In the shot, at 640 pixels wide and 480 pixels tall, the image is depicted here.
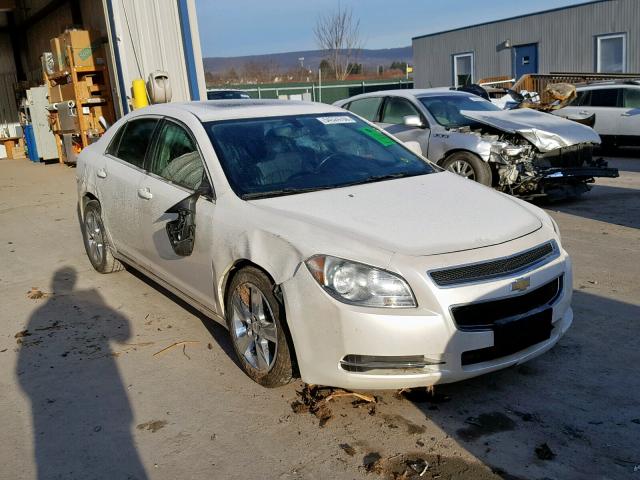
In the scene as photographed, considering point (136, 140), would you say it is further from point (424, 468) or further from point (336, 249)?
point (424, 468)

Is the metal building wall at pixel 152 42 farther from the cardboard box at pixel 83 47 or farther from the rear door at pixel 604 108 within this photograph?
the rear door at pixel 604 108

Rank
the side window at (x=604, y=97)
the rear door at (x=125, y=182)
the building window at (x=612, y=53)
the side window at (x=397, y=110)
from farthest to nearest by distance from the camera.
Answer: the building window at (x=612, y=53)
the side window at (x=604, y=97)
the side window at (x=397, y=110)
the rear door at (x=125, y=182)

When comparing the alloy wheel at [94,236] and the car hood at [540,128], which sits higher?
the car hood at [540,128]

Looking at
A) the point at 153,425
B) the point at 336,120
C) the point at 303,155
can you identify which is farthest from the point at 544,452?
the point at 336,120

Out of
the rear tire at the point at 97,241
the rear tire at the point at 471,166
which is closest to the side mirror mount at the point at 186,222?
the rear tire at the point at 97,241

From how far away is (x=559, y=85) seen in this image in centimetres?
1098

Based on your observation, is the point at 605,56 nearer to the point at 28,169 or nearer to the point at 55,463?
the point at 28,169

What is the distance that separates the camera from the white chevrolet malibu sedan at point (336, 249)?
3186 millimetres

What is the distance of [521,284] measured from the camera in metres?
3.31

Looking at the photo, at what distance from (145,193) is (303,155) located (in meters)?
1.26

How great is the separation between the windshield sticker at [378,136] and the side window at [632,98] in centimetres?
1091

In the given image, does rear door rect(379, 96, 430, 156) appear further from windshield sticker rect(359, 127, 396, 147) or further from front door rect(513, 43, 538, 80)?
front door rect(513, 43, 538, 80)

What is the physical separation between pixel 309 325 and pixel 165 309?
2.37 metres

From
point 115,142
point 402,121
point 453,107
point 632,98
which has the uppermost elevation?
point 115,142
